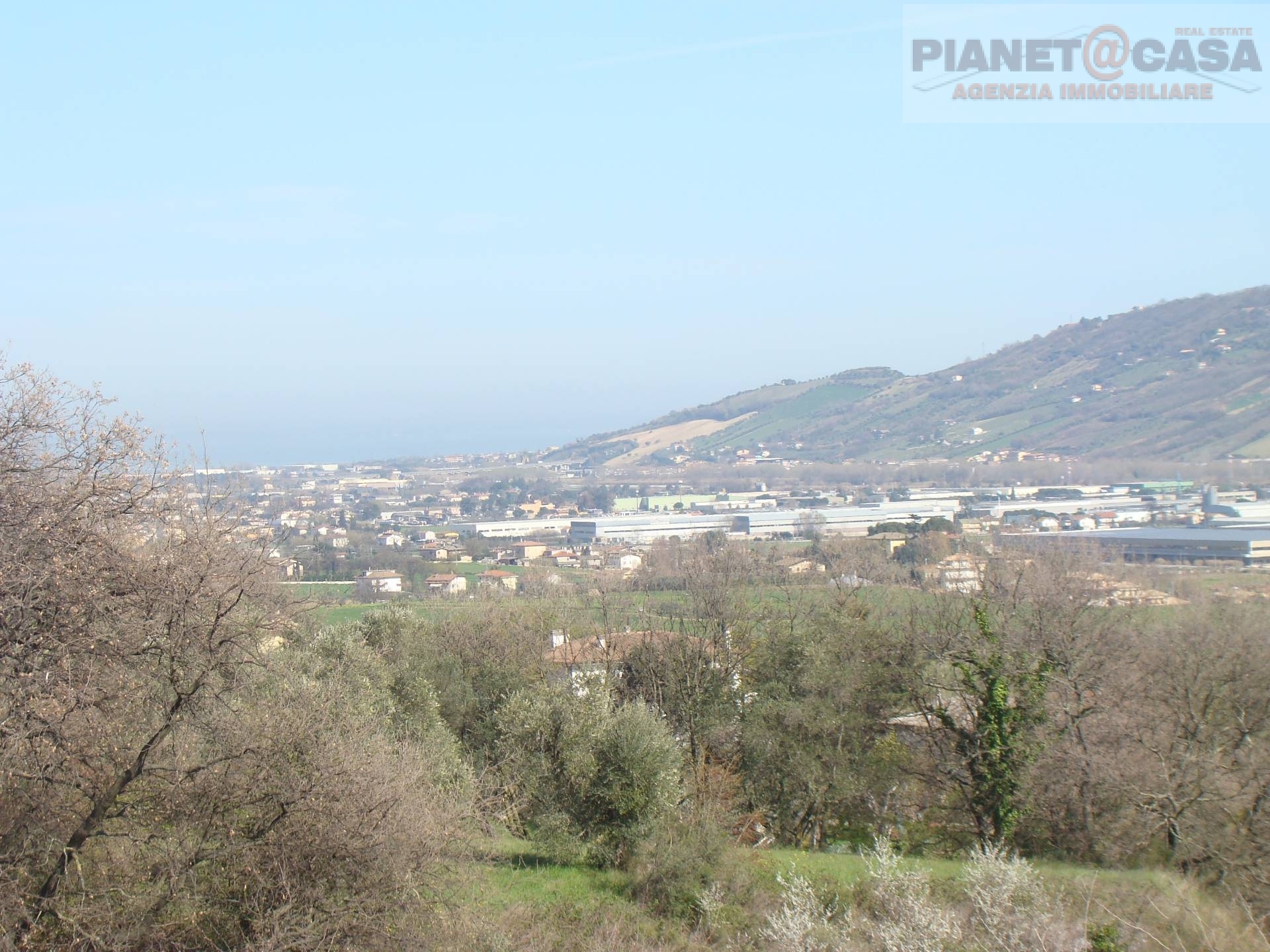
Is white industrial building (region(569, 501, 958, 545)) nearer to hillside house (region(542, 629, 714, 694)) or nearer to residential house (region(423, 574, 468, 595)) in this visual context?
residential house (region(423, 574, 468, 595))

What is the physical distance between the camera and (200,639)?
9734 mm

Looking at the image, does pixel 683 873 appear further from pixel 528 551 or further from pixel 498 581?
pixel 528 551

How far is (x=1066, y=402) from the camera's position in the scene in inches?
5354

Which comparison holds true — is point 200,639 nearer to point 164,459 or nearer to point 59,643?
point 59,643

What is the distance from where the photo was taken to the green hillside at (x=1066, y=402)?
333 ft

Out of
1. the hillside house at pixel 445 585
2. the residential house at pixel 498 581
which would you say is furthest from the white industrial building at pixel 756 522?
the hillside house at pixel 445 585

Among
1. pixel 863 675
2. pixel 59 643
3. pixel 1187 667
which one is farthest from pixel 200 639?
pixel 1187 667

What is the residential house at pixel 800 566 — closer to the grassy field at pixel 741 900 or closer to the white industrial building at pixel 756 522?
the grassy field at pixel 741 900

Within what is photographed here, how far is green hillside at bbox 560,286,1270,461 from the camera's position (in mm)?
101500

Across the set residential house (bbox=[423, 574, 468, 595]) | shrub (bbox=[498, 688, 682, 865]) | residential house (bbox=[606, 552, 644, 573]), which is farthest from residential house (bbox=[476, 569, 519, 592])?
shrub (bbox=[498, 688, 682, 865])

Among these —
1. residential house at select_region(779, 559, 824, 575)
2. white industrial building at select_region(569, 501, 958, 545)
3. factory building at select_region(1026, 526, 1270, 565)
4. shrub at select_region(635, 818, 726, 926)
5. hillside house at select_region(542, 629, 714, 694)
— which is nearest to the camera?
shrub at select_region(635, 818, 726, 926)

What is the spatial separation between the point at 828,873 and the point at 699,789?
454cm

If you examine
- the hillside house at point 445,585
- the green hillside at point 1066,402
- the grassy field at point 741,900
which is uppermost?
the green hillside at point 1066,402

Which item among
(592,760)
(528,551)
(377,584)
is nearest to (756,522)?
(528,551)
